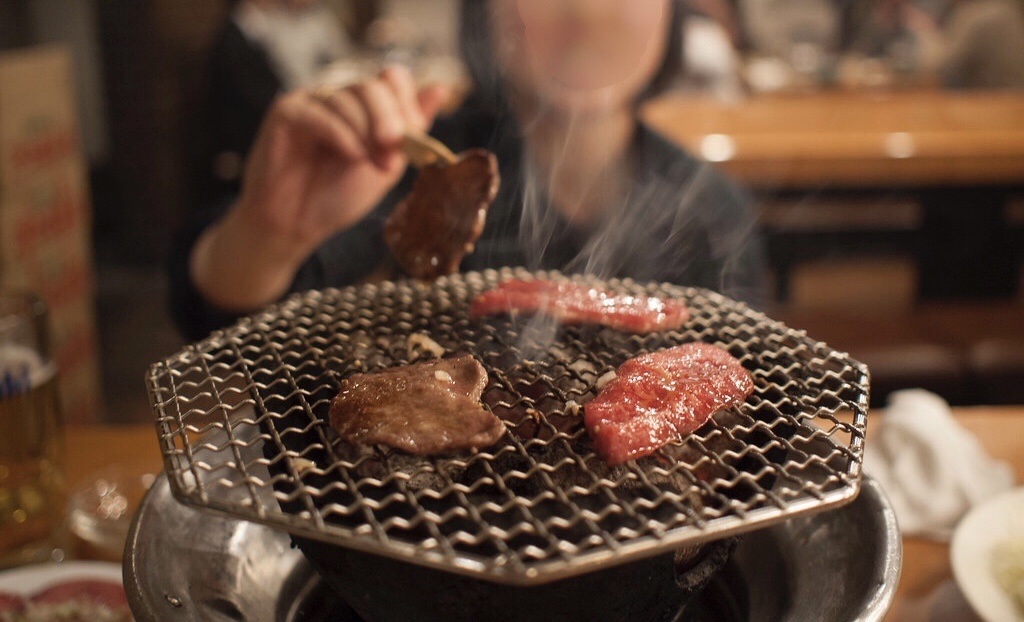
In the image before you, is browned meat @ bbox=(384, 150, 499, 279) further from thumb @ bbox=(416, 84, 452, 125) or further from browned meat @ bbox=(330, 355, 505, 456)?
thumb @ bbox=(416, 84, 452, 125)

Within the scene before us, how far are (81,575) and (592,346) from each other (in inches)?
44.1

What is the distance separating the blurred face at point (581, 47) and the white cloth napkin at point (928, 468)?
1.71m

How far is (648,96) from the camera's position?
3.55 m

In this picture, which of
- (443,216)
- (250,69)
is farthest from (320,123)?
(250,69)

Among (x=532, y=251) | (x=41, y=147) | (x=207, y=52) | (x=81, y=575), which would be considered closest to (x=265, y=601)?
(x=81, y=575)

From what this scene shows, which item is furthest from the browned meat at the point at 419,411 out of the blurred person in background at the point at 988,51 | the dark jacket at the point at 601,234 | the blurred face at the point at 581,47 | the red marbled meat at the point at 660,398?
the blurred person in background at the point at 988,51

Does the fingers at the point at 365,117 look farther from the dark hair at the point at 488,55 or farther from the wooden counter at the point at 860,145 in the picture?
the wooden counter at the point at 860,145

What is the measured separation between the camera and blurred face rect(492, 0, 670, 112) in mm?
3092

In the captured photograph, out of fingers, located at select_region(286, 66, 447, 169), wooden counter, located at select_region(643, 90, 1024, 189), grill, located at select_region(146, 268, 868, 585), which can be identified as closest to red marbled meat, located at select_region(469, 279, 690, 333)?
grill, located at select_region(146, 268, 868, 585)

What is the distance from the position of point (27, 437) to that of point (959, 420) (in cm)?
253

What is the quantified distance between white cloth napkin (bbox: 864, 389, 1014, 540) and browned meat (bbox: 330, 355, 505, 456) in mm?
1098

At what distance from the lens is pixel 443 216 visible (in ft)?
5.76

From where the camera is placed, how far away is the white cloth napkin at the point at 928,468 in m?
1.93

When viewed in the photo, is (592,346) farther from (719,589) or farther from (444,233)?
(719,589)
